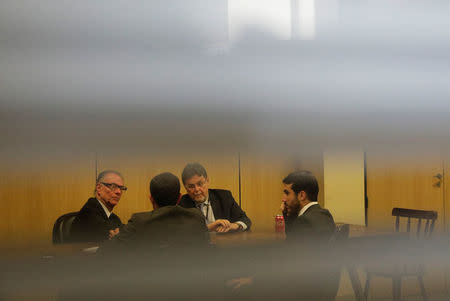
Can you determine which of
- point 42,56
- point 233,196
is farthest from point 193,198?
point 42,56

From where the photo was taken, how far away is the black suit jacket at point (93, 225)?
347 millimetres

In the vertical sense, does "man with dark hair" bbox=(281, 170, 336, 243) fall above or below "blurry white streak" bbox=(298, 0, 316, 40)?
below

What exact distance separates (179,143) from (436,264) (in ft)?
0.78

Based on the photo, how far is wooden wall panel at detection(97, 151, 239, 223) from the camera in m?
0.35

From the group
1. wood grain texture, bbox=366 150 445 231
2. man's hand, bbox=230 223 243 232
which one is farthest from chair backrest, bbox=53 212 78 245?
wood grain texture, bbox=366 150 445 231

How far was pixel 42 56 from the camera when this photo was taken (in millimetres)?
321

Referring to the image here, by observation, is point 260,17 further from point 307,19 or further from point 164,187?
point 164,187

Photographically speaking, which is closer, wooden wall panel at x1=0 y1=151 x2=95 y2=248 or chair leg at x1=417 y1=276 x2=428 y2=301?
wooden wall panel at x1=0 y1=151 x2=95 y2=248

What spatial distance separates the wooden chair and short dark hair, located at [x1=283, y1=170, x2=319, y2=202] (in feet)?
0.23

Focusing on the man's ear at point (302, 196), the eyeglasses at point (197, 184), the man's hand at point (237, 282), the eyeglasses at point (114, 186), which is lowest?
the man's hand at point (237, 282)

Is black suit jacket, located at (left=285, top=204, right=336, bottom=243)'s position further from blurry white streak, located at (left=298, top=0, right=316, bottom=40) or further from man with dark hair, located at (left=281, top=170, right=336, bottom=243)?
blurry white streak, located at (left=298, top=0, right=316, bottom=40)

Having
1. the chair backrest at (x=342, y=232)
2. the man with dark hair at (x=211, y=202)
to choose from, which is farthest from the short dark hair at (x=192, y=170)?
the chair backrest at (x=342, y=232)

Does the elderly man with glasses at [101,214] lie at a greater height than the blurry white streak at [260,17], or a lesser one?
lesser

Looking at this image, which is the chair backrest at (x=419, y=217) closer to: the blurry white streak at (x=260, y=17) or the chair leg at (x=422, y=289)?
the chair leg at (x=422, y=289)
